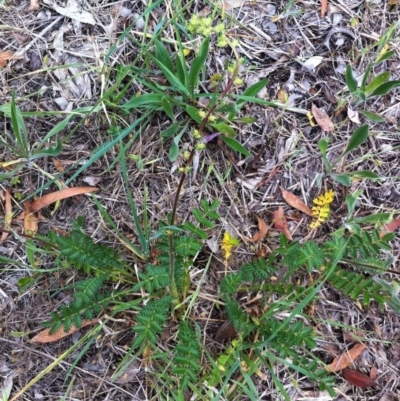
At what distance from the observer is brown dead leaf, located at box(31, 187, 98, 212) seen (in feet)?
6.14

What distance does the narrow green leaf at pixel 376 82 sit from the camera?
1.83 meters

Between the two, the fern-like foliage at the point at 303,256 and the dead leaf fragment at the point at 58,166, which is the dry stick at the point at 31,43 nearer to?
the dead leaf fragment at the point at 58,166

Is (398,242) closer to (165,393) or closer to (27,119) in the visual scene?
(165,393)

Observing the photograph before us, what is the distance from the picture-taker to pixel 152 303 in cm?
164

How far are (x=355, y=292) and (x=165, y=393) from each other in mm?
786

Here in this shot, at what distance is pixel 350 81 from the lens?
1862mm

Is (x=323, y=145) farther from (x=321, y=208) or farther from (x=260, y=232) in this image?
(x=260, y=232)

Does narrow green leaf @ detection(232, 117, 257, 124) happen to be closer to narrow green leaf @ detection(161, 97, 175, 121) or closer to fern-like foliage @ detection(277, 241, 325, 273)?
narrow green leaf @ detection(161, 97, 175, 121)

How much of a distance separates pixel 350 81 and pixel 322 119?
0.19 m

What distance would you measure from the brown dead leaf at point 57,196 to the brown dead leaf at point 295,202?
0.75 metres

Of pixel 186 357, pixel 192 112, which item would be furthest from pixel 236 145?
pixel 186 357

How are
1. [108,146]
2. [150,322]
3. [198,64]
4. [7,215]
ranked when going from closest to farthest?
[150,322] < [108,146] < [198,64] < [7,215]

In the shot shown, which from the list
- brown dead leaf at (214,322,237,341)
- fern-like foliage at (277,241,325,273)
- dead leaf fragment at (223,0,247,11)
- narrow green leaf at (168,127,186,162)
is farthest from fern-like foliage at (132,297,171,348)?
dead leaf fragment at (223,0,247,11)

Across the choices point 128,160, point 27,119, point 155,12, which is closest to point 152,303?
point 128,160
